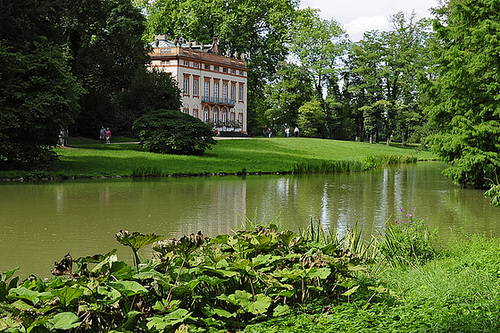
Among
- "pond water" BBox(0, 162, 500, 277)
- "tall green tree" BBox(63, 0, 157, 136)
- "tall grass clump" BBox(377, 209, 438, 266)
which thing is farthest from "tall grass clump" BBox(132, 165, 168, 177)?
"tall grass clump" BBox(377, 209, 438, 266)

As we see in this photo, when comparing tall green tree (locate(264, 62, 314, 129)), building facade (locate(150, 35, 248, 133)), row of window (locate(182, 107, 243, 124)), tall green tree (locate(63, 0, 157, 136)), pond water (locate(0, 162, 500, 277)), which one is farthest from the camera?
row of window (locate(182, 107, 243, 124))

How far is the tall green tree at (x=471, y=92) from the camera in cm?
1784

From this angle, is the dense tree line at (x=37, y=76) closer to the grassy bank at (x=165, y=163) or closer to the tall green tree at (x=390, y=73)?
the grassy bank at (x=165, y=163)

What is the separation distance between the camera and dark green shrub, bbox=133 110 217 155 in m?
30.8

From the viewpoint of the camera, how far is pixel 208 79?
63.2m

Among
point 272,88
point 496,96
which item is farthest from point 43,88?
point 272,88

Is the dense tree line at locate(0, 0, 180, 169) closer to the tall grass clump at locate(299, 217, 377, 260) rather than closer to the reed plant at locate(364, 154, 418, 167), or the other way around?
the tall grass clump at locate(299, 217, 377, 260)

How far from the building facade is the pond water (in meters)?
37.8

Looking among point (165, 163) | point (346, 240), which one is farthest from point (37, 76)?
point (346, 240)

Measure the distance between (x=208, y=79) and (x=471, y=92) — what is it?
46869mm

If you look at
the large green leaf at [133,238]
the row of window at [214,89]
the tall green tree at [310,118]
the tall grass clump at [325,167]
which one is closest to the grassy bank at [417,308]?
the large green leaf at [133,238]

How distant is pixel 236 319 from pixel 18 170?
1887 cm

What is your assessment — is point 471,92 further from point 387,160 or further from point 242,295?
point 387,160

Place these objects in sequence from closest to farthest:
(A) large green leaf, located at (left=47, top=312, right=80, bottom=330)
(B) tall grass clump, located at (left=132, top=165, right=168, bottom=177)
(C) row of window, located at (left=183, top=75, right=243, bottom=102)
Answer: (A) large green leaf, located at (left=47, top=312, right=80, bottom=330)
(B) tall grass clump, located at (left=132, top=165, right=168, bottom=177)
(C) row of window, located at (left=183, top=75, right=243, bottom=102)
